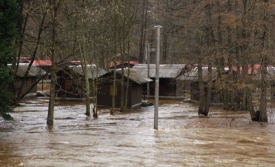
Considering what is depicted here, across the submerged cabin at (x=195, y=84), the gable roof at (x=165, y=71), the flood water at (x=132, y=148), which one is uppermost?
the gable roof at (x=165, y=71)

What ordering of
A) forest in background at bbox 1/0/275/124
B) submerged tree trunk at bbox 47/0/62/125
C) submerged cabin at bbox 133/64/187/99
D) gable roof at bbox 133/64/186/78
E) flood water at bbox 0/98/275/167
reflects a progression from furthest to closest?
1. submerged cabin at bbox 133/64/187/99
2. gable roof at bbox 133/64/186/78
3. forest in background at bbox 1/0/275/124
4. submerged tree trunk at bbox 47/0/62/125
5. flood water at bbox 0/98/275/167

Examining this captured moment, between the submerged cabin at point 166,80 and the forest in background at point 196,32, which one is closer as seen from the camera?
the forest in background at point 196,32

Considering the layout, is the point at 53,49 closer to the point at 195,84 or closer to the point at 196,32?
the point at 196,32

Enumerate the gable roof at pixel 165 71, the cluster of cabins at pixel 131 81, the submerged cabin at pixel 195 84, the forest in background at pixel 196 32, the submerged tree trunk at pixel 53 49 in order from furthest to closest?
the gable roof at pixel 165 71 → the cluster of cabins at pixel 131 81 → the submerged cabin at pixel 195 84 → the forest in background at pixel 196 32 → the submerged tree trunk at pixel 53 49

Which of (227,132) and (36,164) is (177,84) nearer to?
(227,132)

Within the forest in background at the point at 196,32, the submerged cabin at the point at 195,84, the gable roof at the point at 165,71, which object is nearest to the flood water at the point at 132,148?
the forest in background at the point at 196,32

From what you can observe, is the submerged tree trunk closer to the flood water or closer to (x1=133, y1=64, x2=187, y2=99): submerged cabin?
the flood water

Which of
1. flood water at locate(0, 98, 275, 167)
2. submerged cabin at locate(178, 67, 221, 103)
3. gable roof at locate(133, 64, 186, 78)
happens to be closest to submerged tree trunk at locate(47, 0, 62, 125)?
flood water at locate(0, 98, 275, 167)

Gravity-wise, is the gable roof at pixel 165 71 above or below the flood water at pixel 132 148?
above

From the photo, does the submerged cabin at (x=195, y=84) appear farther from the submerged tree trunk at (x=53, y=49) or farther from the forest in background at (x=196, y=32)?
the submerged tree trunk at (x=53, y=49)

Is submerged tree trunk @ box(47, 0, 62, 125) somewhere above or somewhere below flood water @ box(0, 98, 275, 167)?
above

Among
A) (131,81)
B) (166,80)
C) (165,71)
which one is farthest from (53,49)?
(165,71)

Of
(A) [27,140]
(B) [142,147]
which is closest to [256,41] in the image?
(B) [142,147]

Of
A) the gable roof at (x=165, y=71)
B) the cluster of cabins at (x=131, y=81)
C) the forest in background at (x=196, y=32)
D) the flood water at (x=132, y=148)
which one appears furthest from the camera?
the gable roof at (x=165, y=71)
